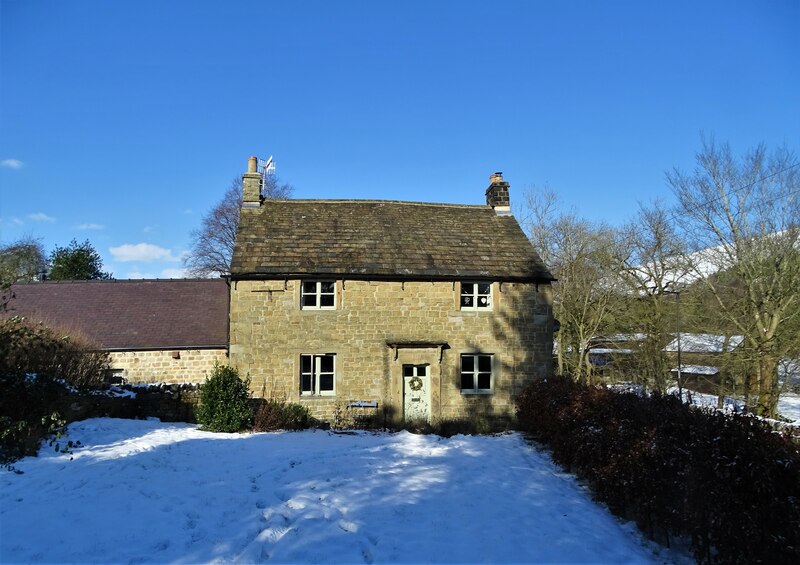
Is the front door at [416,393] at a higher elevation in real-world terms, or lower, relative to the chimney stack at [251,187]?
lower

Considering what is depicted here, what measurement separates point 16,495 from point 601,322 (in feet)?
93.4

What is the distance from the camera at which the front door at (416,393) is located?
15477mm

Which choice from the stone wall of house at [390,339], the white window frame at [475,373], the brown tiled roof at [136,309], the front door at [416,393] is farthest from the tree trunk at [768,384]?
the brown tiled roof at [136,309]

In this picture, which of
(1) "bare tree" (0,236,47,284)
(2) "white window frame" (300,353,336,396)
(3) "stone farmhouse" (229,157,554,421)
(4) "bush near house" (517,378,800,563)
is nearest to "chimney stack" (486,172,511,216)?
(3) "stone farmhouse" (229,157,554,421)

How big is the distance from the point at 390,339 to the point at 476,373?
3.24m

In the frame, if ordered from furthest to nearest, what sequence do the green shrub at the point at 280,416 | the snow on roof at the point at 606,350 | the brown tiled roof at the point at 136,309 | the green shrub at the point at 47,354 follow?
the snow on roof at the point at 606,350 → the brown tiled roof at the point at 136,309 → the green shrub at the point at 280,416 → the green shrub at the point at 47,354

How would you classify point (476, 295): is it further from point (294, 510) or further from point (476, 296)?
point (294, 510)

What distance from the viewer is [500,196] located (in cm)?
1991

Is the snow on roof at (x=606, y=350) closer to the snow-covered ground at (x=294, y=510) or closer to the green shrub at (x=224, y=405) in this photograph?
the snow-covered ground at (x=294, y=510)

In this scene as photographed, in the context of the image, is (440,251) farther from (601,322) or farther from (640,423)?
(601,322)

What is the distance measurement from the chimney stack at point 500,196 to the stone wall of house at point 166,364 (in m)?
13.7

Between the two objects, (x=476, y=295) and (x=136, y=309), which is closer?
(x=476, y=295)

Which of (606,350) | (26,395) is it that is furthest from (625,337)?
(26,395)

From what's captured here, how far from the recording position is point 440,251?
56.1 ft
